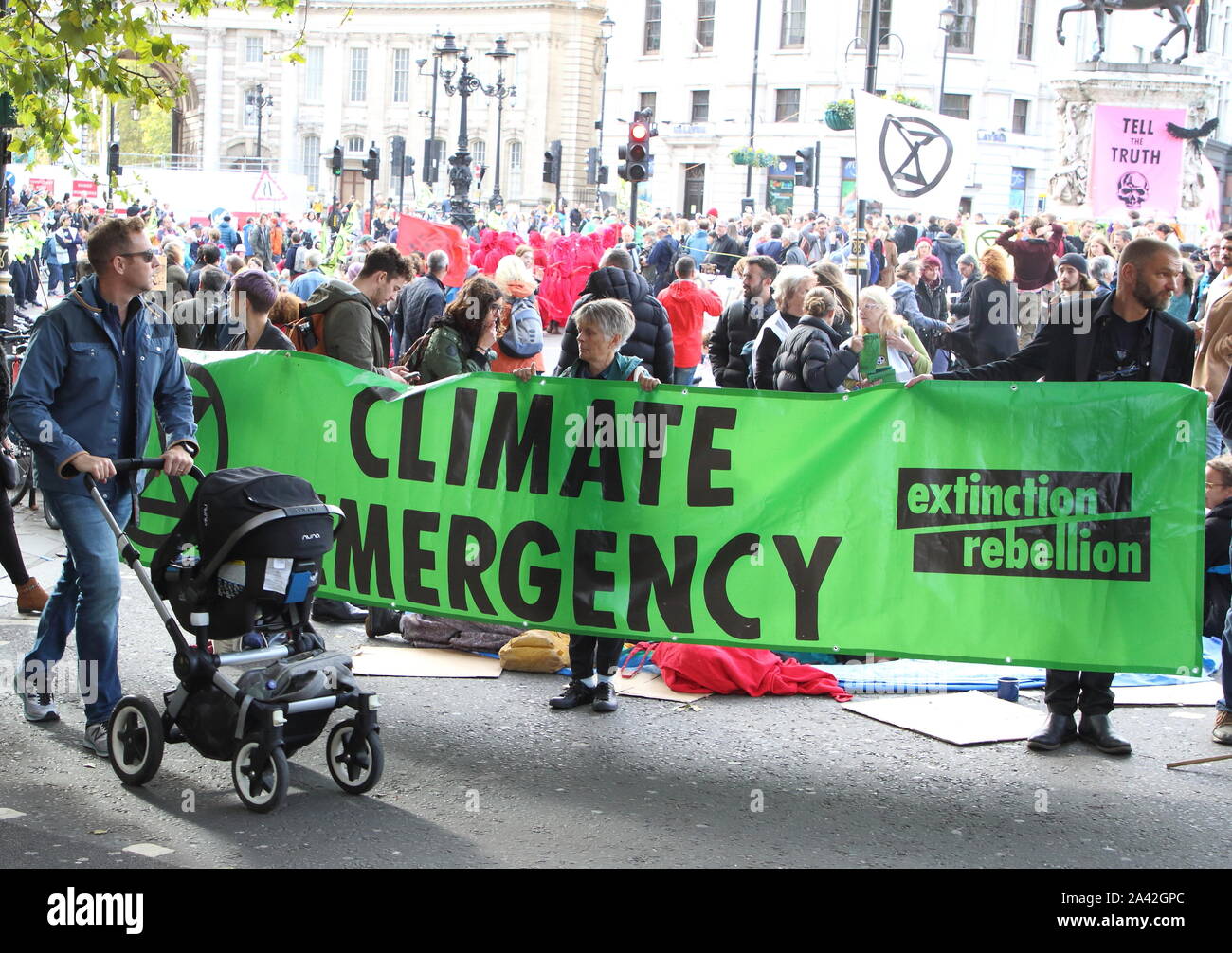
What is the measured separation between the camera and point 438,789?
564cm

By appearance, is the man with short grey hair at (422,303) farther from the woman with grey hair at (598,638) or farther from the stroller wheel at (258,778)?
the stroller wheel at (258,778)

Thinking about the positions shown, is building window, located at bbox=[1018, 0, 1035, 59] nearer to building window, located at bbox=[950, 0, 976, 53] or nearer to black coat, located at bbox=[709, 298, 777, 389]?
building window, located at bbox=[950, 0, 976, 53]

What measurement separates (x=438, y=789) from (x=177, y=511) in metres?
2.34

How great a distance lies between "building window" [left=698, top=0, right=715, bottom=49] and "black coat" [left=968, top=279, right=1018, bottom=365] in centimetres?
5709

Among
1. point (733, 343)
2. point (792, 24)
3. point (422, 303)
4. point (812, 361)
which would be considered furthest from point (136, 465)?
point (792, 24)

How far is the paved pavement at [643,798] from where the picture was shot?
198 inches

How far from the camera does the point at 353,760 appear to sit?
5504 mm

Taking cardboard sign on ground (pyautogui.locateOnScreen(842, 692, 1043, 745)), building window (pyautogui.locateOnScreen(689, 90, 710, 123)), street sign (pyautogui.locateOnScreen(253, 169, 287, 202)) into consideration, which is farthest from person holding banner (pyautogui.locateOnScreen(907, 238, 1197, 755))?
building window (pyautogui.locateOnScreen(689, 90, 710, 123))

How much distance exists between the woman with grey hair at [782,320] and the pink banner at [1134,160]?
1715 cm

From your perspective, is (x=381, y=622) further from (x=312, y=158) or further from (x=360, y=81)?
(x=312, y=158)

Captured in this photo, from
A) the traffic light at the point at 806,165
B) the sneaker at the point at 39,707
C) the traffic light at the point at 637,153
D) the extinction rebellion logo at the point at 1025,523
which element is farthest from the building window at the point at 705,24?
the sneaker at the point at 39,707

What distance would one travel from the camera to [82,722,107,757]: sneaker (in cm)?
586

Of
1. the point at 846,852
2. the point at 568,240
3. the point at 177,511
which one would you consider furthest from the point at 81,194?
the point at 846,852

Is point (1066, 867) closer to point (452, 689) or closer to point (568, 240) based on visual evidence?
point (452, 689)
